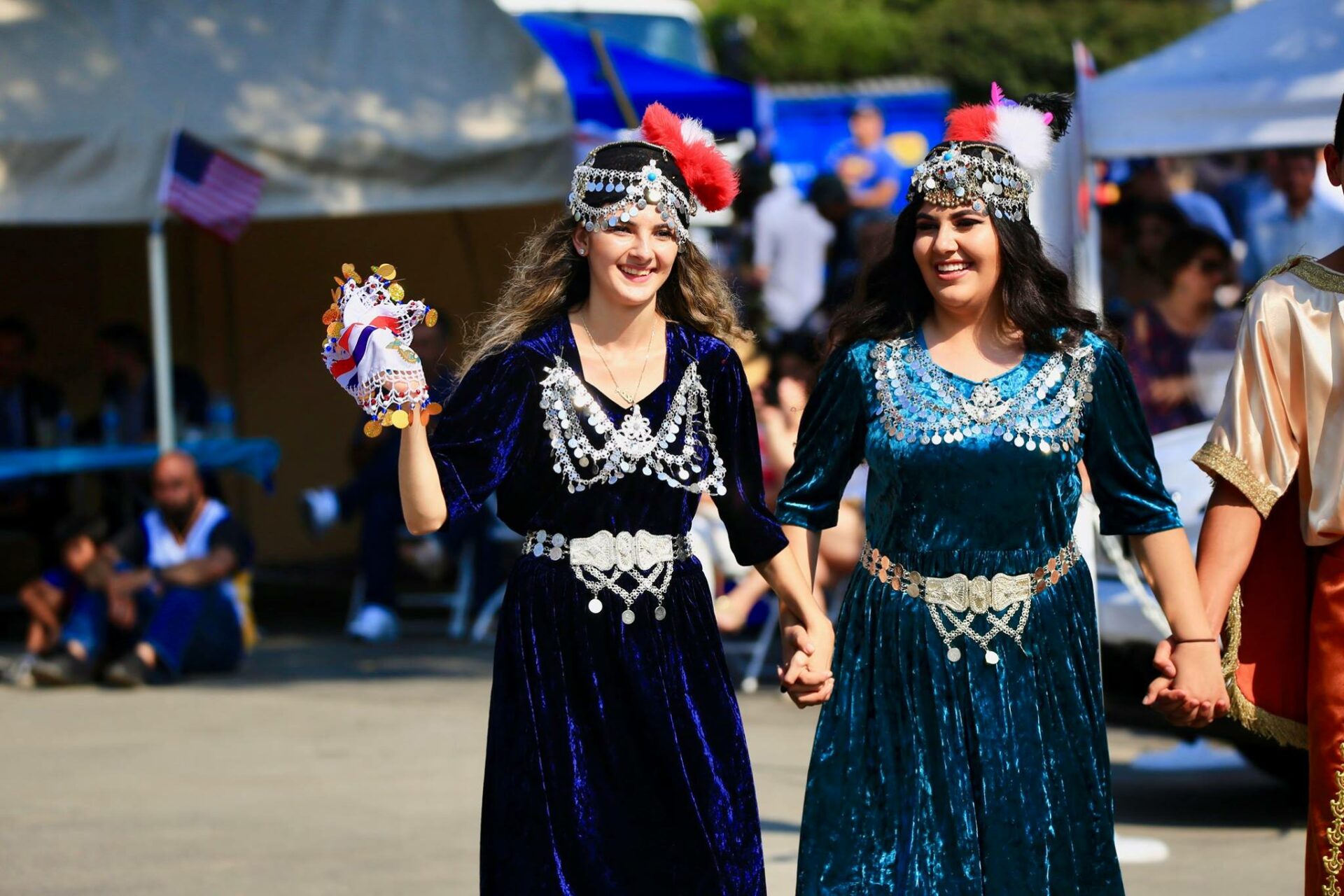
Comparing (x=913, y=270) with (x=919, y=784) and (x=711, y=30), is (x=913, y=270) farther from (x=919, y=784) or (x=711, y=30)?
(x=711, y=30)

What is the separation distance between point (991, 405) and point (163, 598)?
22.1 ft

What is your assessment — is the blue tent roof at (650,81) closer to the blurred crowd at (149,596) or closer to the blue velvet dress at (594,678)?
the blurred crowd at (149,596)

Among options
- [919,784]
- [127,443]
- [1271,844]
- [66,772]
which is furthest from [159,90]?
[919,784]

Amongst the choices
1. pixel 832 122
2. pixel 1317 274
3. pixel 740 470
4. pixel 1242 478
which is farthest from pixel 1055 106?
pixel 832 122

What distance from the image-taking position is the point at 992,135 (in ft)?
14.0

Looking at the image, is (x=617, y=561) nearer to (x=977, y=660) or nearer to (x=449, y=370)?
(x=977, y=660)

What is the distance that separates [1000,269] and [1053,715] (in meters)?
0.96

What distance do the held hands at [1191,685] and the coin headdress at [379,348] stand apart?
1.61 meters

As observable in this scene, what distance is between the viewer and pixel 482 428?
13.7ft

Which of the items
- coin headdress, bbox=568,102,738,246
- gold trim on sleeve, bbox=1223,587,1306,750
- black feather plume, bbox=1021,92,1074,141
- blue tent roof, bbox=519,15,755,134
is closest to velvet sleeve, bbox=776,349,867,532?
coin headdress, bbox=568,102,738,246

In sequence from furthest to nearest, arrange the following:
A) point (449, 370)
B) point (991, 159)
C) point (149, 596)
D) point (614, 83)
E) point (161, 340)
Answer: point (614, 83)
point (161, 340)
point (149, 596)
point (449, 370)
point (991, 159)

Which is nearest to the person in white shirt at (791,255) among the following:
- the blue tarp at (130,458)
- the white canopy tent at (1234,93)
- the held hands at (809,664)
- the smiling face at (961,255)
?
the blue tarp at (130,458)

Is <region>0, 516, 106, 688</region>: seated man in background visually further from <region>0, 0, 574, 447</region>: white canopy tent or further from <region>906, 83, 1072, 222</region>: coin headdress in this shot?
<region>906, 83, 1072, 222</region>: coin headdress

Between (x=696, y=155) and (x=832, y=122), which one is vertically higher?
(x=832, y=122)
